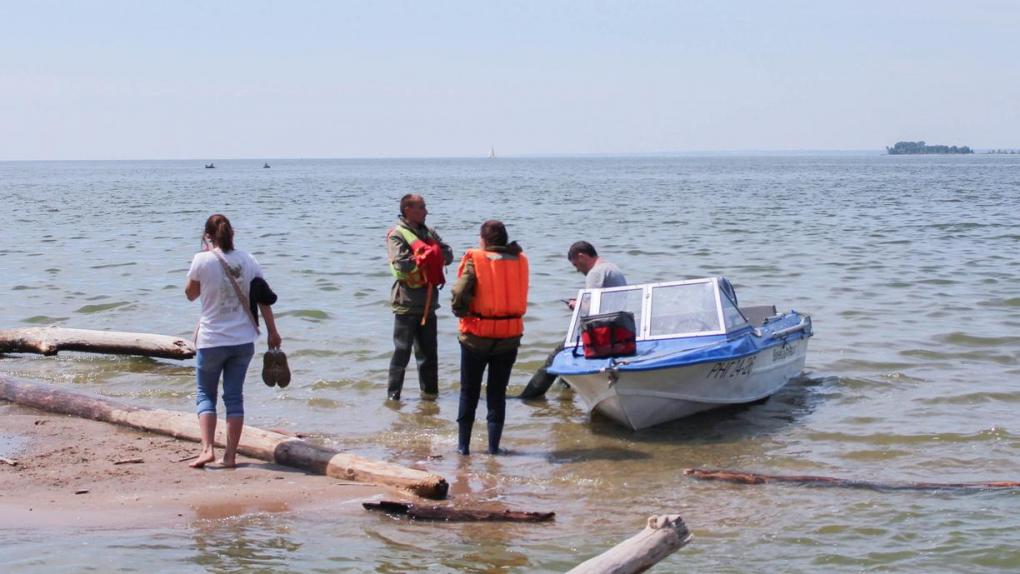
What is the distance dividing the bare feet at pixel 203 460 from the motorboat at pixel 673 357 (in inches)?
126

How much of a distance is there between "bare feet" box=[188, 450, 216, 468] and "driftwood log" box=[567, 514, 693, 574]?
14.3 ft

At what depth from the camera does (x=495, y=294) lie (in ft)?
29.6

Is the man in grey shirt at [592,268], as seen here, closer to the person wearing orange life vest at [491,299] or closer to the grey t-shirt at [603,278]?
the grey t-shirt at [603,278]

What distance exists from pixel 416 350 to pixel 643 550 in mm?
6712

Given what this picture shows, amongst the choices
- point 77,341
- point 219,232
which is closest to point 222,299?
point 219,232

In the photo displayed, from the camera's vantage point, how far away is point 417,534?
293 inches

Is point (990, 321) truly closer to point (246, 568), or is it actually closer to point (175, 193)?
point (246, 568)

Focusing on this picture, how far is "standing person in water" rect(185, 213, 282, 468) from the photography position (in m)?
8.20

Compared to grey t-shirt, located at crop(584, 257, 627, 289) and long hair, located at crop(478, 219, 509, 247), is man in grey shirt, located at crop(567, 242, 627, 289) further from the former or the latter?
long hair, located at crop(478, 219, 509, 247)

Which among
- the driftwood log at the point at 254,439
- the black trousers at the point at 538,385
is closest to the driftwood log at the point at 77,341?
the driftwood log at the point at 254,439

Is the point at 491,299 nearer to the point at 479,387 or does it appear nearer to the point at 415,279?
the point at 479,387

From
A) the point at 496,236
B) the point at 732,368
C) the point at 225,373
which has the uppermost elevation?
the point at 496,236

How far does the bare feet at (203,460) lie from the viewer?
341 inches

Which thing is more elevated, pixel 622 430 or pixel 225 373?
pixel 225 373
